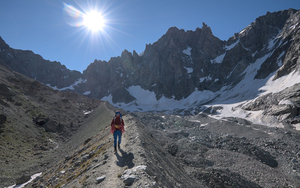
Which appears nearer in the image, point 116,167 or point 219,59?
point 116,167

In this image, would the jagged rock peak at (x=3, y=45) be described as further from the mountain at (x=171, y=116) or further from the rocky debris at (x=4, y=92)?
the rocky debris at (x=4, y=92)

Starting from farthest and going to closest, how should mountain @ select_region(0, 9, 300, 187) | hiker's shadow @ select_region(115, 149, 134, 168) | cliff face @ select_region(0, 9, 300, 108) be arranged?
1. cliff face @ select_region(0, 9, 300, 108)
2. mountain @ select_region(0, 9, 300, 187)
3. hiker's shadow @ select_region(115, 149, 134, 168)

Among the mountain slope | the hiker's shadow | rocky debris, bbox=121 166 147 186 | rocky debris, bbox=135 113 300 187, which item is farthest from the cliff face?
the mountain slope

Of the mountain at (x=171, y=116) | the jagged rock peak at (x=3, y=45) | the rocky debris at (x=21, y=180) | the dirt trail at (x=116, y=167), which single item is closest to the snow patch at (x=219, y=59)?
the mountain at (x=171, y=116)

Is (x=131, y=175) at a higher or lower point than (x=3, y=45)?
lower

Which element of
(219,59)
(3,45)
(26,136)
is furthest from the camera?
(3,45)

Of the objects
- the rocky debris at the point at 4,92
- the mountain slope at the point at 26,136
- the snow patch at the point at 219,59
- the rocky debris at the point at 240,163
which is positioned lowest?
the rocky debris at the point at 240,163

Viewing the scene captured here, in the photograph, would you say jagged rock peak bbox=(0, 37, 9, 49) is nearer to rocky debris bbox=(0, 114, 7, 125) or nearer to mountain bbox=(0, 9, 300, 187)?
mountain bbox=(0, 9, 300, 187)

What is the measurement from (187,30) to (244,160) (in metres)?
179

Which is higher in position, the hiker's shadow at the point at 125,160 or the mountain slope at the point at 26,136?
the mountain slope at the point at 26,136

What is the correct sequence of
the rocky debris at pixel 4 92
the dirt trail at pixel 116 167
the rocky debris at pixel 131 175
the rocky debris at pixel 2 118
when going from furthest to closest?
the rocky debris at pixel 4 92 < the rocky debris at pixel 2 118 < the dirt trail at pixel 116 167 < the rocky debris at pixel 131 175

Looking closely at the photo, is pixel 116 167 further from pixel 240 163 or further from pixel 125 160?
pixel 240 163

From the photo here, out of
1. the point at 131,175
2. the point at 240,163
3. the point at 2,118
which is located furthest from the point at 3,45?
the point at 240,163

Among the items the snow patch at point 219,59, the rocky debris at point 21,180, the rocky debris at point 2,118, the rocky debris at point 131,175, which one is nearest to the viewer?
the rocky debris at point 131,175
